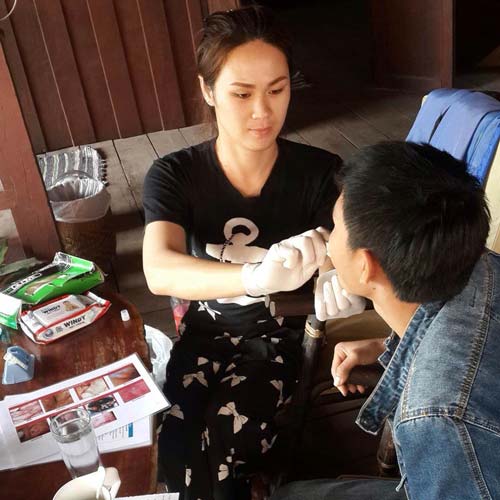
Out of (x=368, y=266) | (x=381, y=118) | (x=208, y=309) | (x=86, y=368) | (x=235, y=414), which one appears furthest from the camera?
(x=381, y=118)

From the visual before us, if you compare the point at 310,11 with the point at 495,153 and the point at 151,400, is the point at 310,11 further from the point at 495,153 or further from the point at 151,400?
the point at 151,400

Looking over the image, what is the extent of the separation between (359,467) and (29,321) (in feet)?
3.31

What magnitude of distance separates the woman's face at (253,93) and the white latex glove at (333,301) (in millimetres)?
370

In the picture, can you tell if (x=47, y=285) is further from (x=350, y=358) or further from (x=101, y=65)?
(x=101, y=65)

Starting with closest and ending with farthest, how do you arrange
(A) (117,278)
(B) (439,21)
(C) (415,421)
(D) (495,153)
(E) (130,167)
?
(C) (415,421), (D) (495,153), (A) (117,278), (E) (130,167), (B) (439,21)

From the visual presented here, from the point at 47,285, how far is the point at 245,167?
1.79 ft

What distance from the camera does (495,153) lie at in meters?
1.69

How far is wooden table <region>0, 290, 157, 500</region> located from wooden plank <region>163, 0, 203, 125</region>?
8.37 feet

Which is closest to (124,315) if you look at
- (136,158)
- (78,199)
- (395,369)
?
(395,369)

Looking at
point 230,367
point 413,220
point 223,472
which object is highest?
point 413,220

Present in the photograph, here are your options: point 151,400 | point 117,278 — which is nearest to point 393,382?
point 151,400

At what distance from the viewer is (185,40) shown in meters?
3.93

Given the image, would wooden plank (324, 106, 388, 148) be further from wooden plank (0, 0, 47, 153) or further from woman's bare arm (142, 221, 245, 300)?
woman's bare arm (142, 221, 245, 300)

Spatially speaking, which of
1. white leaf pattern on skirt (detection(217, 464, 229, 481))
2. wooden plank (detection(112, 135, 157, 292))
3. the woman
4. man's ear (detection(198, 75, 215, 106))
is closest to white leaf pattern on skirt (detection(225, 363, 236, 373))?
the woman
